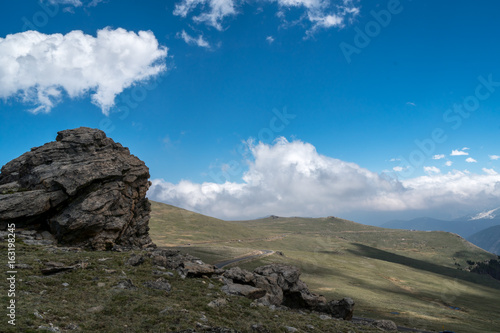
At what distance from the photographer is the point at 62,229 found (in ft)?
147

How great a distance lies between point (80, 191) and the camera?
1919 inches

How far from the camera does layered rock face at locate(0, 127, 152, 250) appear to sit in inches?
1770

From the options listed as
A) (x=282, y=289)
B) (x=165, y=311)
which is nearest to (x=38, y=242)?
(x=165, y=311)

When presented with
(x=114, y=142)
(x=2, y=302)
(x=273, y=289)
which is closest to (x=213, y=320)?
(x=2, y=302)

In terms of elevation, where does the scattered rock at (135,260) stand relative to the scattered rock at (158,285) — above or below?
above

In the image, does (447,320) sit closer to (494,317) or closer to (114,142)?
(494,317)

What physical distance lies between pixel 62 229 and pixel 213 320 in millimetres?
35883

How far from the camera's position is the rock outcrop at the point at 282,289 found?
3628cm

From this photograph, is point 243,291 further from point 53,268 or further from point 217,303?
point 53,268

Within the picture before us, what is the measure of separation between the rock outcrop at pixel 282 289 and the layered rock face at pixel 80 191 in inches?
1051

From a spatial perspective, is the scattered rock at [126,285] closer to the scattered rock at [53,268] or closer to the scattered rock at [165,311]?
the scattered rock at [53,268]

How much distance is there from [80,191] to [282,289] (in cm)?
3884

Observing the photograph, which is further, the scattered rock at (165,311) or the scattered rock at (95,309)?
the scattered rock at (165,311)

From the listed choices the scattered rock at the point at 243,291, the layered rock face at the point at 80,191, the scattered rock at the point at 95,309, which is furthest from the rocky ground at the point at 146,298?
the layered rock face at the point at 80,191
